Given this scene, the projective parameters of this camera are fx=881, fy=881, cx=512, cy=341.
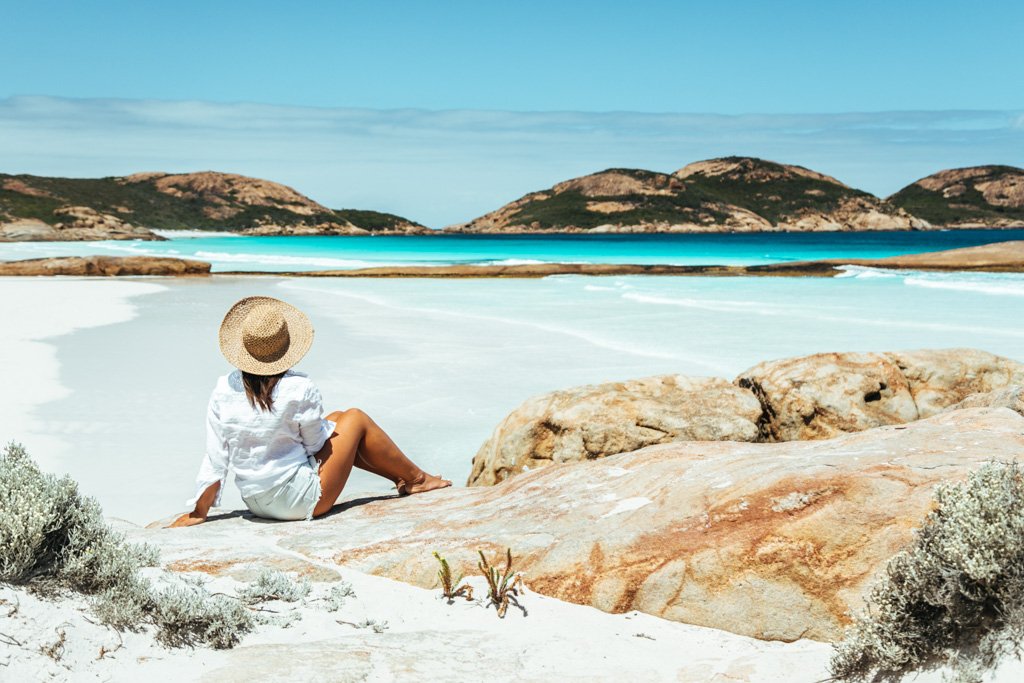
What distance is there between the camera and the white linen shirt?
5.04 m

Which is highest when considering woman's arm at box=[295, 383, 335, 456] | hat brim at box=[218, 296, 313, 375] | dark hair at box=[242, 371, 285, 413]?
hat brim at box=[218, 296, 313, 375]

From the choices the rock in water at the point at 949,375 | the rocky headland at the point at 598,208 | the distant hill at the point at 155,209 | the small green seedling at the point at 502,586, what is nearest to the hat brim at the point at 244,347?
the small green seedling at the point at 502,586

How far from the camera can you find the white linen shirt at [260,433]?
5043 millimetres

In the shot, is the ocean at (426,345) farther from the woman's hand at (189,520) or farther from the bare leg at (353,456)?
the bare leg at (353,456)

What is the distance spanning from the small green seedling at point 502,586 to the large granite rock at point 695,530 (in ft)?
0.31

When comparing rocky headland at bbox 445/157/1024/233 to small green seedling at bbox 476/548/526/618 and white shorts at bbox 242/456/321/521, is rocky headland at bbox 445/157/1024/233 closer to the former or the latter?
white shorts at bbox 242/456/321/521

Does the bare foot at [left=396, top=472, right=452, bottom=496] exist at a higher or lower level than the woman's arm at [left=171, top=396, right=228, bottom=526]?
lower

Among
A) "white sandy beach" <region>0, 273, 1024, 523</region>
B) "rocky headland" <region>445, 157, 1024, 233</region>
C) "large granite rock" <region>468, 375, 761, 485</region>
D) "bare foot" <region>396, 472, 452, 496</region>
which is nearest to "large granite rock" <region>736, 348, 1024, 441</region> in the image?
"large granite rock" <region>468, 375, 761, 485</region>

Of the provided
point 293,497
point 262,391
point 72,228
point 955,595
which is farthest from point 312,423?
point 72,228

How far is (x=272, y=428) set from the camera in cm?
507

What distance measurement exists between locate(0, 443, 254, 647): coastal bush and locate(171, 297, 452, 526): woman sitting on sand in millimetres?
1334

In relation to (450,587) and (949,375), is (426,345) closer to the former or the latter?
(949,375)

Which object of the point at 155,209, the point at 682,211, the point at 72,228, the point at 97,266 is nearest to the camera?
the point at 97,266

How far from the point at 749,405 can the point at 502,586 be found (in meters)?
4.12
